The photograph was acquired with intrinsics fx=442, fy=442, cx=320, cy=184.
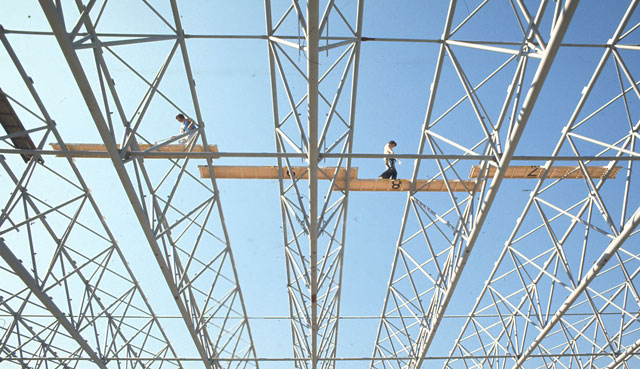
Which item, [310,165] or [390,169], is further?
[390,169]

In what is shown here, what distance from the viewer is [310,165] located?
35.9ft

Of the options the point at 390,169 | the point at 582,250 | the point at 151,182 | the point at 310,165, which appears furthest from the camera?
the point at 390,169

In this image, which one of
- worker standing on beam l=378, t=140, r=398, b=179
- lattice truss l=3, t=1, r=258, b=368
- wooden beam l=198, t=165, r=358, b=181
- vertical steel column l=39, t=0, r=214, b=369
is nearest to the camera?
vertical steel column l=39, t=0, r=214, b=369

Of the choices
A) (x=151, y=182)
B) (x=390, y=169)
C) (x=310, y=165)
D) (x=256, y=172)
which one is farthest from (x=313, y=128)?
(x=390, y=169)

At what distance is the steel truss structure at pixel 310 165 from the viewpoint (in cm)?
1091

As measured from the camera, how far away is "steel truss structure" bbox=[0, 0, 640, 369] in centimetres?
1091


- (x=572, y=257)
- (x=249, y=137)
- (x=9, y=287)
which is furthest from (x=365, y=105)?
(x=9, y=287)

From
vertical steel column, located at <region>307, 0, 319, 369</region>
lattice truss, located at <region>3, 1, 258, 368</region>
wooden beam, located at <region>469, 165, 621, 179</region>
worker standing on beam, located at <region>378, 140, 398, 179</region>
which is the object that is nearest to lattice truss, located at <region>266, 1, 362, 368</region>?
vertical steel column, located at <region>307, 0, 319, 369</region>

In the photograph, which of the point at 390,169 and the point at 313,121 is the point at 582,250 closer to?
the point at 390,169

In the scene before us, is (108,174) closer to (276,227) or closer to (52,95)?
(52,95)

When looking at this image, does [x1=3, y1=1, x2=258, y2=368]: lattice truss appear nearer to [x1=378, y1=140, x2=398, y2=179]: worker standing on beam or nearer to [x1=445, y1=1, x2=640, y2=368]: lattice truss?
[x1=378, y1=140, x2=398, y2=179]: worker standing on beam

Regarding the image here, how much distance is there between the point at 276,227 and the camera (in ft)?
65.8

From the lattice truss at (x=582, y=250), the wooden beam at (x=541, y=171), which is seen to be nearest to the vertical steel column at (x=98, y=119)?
the wooden beam at (x=541, y=171)

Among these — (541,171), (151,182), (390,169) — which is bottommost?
(151,182)
